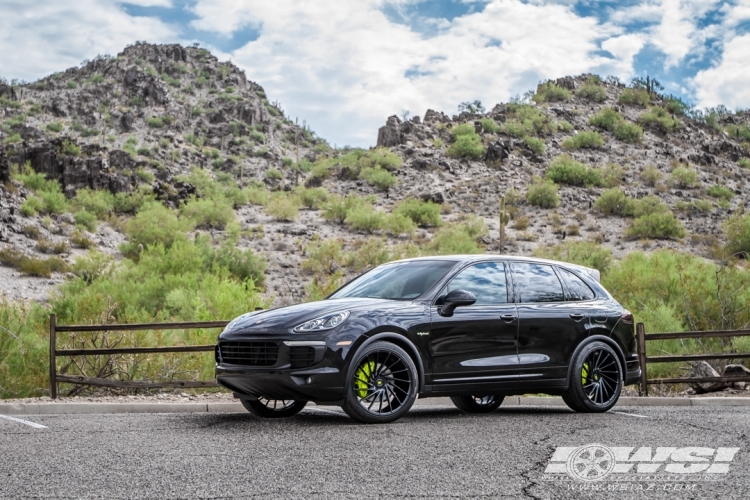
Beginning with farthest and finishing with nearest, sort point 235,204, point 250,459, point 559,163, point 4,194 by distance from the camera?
1. point 559,163
2. point 235,204
3. point 4,194
4. point 250,459

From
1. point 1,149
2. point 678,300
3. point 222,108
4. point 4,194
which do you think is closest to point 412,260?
point 678,300

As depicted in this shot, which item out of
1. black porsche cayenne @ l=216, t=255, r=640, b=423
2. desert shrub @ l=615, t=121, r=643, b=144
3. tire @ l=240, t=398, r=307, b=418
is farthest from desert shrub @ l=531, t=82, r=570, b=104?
tire @ l=240, t=398, r=307, b=418

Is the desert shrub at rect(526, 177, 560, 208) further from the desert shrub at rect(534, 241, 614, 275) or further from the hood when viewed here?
the hood

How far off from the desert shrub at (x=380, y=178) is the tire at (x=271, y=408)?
45.2 m

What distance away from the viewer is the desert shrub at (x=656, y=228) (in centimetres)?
4603

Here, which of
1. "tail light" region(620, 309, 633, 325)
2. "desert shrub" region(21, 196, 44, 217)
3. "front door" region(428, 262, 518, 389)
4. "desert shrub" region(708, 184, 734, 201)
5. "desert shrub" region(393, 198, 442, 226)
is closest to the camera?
"front door" region(428, 262, 518, 389)

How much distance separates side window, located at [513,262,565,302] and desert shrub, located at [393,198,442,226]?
37399 millimetres

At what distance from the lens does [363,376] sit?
28.5 feet

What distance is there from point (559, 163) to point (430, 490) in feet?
177

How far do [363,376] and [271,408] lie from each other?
163cm

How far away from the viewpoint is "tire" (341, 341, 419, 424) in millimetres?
8625

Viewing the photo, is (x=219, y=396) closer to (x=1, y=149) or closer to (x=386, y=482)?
(x=386, y=482)

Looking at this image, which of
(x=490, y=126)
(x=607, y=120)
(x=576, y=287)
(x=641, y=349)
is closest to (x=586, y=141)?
(x=607, y=120)

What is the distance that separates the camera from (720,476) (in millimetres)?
6238
